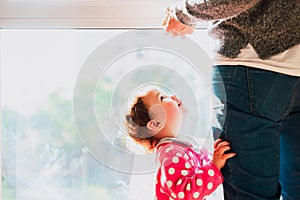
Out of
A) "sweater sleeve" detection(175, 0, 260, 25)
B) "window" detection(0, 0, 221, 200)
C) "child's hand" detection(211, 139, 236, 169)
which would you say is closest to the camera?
"sweater sleeve" detection(175, 0, 260, 25)

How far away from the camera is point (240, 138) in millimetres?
981

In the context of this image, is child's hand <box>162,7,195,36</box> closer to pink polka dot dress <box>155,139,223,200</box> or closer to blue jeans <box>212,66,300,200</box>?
blue jeans <box>212,66,300,200</box>

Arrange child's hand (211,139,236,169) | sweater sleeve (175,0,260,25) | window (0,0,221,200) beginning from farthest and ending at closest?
window (0,0,221,200)
child's hand (211,139,236,169)
sweater sleeve (175,0,260,25)

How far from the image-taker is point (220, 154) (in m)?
1.00

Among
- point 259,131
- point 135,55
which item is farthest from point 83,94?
point 259,131

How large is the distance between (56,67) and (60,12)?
0.14 metres

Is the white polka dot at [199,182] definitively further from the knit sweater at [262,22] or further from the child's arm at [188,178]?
the knit sweater at [262,22]

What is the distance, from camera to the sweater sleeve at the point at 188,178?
101cm

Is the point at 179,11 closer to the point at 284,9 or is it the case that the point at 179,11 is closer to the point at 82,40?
the point at 284,9

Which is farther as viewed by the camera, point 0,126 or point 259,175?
point 0,126

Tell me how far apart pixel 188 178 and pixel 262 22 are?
1.05 ft

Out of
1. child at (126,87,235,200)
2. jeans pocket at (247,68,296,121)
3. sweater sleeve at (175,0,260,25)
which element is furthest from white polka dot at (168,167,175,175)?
sweater sleeve at (175,0,260,25)

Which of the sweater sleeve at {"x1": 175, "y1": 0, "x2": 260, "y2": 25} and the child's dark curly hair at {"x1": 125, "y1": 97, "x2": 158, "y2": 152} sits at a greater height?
the sweater sleeve at {"x1": 175, "y1": 0, "x2": 260, "y2": 25}

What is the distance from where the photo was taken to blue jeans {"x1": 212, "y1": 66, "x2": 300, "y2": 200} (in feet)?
3.15
